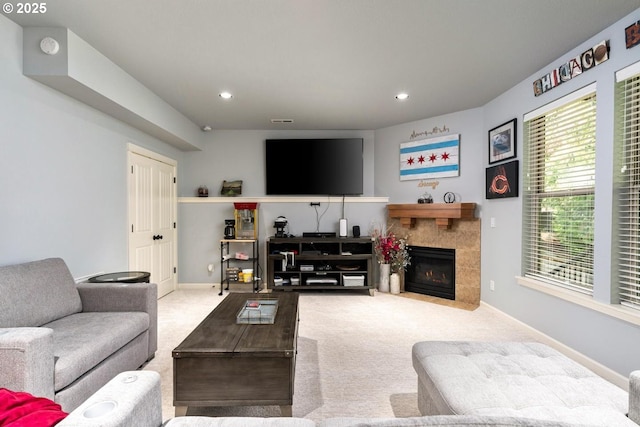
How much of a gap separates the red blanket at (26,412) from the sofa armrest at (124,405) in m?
0.10

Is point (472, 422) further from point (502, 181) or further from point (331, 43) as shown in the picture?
point (502, 181)

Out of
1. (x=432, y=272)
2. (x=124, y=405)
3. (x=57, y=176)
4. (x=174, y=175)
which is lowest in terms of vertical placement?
(x=432, y=272)

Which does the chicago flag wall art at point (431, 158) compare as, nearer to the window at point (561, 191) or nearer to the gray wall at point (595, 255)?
the gray wall at point (595, 255)

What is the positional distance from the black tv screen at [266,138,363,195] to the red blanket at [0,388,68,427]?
4376 millimetres

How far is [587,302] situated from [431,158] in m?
2.62

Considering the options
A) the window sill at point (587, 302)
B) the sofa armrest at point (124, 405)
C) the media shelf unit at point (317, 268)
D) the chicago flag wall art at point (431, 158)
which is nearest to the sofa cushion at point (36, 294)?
the sofa armrest at point (124, 405)

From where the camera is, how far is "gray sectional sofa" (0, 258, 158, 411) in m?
1.47

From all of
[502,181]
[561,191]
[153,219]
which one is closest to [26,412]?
[561,191]

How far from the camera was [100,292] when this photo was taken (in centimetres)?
246

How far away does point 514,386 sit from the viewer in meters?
1.37

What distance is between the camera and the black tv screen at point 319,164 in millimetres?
5090

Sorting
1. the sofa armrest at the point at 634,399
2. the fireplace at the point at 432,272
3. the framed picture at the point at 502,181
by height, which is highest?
the framed picture at the point at 502,181

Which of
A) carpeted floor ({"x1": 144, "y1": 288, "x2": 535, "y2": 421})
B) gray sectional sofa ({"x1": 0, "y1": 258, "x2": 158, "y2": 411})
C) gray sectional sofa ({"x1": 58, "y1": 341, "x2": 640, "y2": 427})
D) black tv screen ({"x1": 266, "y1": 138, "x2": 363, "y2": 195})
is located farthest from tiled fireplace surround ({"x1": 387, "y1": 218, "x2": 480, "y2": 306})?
gray sectional sofa ({"x1": 0, "y1": 258, "x2": 158, "y2": 411})

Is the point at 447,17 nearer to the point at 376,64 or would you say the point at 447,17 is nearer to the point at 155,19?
the point at 376,64
